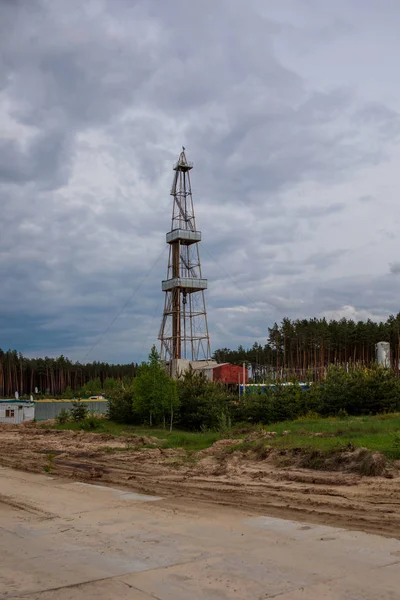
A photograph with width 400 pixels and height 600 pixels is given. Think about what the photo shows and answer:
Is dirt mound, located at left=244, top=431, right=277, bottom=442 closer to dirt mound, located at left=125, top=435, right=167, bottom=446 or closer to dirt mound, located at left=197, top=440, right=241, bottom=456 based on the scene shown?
dirt mound, located at left=197, top=440, right=241, bottom=456

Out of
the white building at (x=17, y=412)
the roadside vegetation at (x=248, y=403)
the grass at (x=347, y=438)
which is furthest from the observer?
the white building at (x=17, y=412)

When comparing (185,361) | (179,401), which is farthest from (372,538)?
(185,361)

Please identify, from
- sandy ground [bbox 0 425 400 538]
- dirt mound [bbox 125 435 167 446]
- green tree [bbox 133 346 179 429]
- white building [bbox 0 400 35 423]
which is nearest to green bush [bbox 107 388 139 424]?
green tree [bbox 133 346 179 429]

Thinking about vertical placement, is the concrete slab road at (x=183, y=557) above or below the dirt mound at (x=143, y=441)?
above

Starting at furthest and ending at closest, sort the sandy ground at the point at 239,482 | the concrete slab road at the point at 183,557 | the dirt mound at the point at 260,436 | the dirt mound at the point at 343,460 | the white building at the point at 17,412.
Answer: the white building at the point at 17,412
the dirt mound at the point at 260,436
the dirt mound at the point at 343,460
the sandy ground at the point at 239,482
the concrete slab road at the point at 183,557

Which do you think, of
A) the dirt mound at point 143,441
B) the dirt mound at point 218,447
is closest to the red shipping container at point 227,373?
the dirt mound at point 143,441

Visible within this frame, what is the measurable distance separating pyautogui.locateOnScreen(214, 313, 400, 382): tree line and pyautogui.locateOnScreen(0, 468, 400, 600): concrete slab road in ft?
220

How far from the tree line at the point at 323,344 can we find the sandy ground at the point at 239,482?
5709 centimetres

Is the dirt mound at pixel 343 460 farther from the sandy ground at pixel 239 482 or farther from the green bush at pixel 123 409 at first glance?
the green bush at pixel 123 409

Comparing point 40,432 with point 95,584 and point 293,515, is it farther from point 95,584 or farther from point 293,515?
point 95,584

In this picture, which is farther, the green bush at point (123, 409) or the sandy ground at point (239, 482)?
the green bush at point (123, 409)

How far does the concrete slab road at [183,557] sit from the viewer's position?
20.9 ft

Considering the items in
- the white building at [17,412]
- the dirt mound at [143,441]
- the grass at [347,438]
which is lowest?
the white building at [17,412]

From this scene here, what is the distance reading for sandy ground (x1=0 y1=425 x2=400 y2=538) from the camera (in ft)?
34.1
